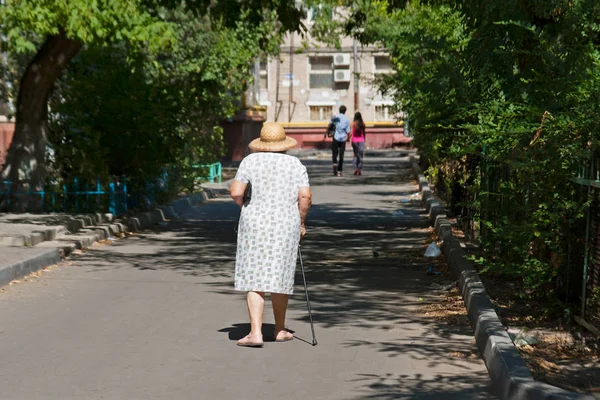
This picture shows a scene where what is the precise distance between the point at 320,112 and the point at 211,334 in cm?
5678

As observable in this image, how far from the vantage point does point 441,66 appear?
41.1ft

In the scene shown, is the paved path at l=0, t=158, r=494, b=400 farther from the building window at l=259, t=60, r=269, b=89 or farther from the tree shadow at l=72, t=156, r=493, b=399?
the building window at l=259, t=60, r=269, b=89

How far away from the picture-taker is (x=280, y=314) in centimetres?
905

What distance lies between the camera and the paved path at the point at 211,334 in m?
7.39

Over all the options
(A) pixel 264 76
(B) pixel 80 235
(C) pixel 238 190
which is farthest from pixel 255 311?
(A) pixel 264 76

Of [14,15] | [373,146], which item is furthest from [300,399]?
[373,146]

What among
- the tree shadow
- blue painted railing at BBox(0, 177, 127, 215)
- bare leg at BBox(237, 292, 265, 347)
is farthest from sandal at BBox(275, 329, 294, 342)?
blue painted railing at BBox(0, 177, 127, 215)

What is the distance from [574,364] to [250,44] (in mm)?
24423

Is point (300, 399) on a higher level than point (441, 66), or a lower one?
lower

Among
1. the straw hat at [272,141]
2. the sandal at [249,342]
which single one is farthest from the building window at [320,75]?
the sandal at [249,342]

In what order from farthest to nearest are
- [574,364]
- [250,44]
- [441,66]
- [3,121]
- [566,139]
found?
[250,44]
[3,121]
[441,66]
[566,139]
[574,364]

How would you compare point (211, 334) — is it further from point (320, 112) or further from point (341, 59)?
point (320, 112)

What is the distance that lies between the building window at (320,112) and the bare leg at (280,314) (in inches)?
2233

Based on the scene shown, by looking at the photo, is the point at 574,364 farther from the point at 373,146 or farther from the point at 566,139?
the point at 373,146
